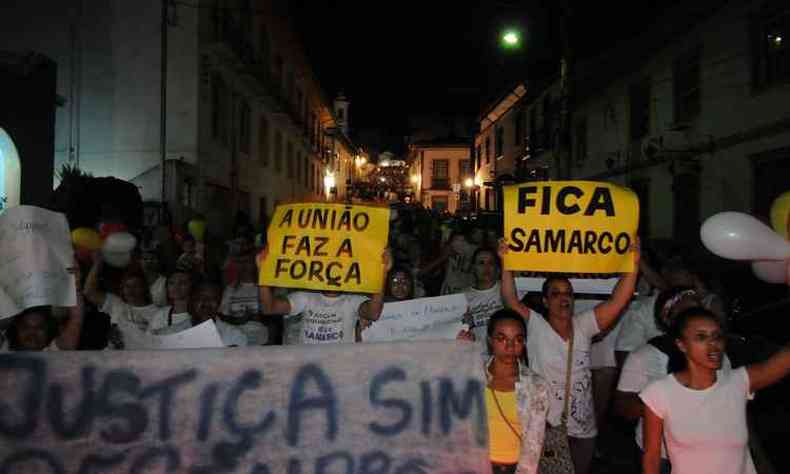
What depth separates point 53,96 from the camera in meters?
12.6

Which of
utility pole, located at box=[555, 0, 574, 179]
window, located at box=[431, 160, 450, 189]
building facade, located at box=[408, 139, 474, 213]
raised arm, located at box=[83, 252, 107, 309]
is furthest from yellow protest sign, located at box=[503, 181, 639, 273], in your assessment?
window, located at box=[431, 160, 450, 189]

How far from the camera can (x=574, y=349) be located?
12.8ft

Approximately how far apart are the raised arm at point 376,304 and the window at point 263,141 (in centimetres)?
1937

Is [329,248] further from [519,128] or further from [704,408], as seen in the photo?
[519,128]

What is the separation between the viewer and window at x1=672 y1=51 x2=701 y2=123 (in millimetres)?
14320

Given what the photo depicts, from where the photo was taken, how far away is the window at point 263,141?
76.4ft

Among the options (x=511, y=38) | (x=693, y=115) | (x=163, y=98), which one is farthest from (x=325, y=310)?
(x=693, y=115)

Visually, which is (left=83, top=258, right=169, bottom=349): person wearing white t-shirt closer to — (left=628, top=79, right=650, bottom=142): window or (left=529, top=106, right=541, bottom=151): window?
(left=628, top=79, right=650, bottom=142): window

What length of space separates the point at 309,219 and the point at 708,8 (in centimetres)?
1218

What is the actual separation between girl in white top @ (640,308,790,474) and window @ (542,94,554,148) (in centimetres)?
2110

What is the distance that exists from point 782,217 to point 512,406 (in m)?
2.00

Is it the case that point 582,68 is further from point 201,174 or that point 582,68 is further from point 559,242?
point 559,242

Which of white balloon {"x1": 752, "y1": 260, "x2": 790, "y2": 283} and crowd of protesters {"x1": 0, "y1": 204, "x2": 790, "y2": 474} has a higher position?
white balloon {"x1": 752, "y1": 260, "x2": 790, "y2": 283}

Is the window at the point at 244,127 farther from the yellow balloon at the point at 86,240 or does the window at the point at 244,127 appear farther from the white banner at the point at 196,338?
the white banner at the point at 196,338
